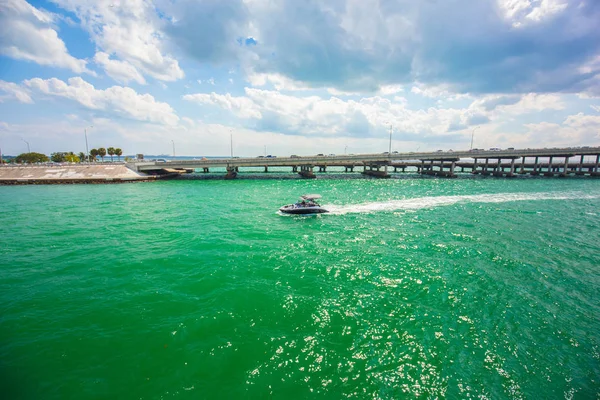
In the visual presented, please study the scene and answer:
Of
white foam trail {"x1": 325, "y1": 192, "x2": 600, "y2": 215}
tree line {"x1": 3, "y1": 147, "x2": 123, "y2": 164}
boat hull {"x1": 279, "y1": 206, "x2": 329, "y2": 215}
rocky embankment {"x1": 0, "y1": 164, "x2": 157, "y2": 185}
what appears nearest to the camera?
boat hull {"x1": 279, "y1": 206, "x2": 329, "y2": 215}

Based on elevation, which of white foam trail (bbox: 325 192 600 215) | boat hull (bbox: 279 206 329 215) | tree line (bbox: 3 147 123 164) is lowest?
white foam trail (bbox: 325 192 600 215)

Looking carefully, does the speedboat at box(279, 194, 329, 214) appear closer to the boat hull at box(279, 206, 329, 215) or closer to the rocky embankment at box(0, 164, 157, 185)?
the boat hull at box(279, 206, 329, 215)

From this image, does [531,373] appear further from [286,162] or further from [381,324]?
[286,162]

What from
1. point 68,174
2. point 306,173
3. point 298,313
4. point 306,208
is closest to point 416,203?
point 306,208

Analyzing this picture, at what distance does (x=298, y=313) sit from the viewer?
1450 centimetres

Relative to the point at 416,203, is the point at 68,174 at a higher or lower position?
higher

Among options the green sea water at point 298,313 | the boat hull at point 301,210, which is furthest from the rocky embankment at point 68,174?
the boat hull at point 301,210

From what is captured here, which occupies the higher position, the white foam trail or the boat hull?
the boat hull

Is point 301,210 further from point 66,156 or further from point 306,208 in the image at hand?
point 66,156

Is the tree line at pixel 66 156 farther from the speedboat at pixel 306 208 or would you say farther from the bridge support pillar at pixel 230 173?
the speedboat at pixel 306 208

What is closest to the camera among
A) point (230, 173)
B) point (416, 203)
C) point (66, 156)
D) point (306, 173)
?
point (416, 203)

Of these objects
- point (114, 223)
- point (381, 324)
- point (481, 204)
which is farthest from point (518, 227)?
point (114, 223)

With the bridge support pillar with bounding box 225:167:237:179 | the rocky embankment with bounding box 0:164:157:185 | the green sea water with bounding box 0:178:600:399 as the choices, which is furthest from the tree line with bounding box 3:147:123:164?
the green sea water with bounding box 0:178:600:399

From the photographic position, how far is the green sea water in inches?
408
